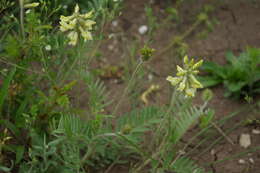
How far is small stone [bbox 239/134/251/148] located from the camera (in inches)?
94.9

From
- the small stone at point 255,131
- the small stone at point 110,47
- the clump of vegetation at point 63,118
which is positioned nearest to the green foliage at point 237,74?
the small stone at point 255,131

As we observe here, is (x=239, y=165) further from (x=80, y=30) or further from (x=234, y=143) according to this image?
(x=80, y=30)

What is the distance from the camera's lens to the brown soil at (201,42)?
257cm

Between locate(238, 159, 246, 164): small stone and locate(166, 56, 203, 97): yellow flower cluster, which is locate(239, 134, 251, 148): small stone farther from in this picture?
locate(166, 56, 203, 97): yellow flower cluster

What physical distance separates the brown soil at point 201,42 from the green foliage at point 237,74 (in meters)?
0.08

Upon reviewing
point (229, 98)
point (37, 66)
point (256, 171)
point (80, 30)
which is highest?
point (80, 30)

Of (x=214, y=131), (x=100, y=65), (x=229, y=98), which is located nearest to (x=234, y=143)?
(x=214, y=131)

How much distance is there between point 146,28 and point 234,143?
1.30m

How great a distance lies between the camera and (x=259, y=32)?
3213mm

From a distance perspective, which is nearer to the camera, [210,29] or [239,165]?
[239,165]

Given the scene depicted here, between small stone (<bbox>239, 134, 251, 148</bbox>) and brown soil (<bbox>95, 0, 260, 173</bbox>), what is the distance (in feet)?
0.08

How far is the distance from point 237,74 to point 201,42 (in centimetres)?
61

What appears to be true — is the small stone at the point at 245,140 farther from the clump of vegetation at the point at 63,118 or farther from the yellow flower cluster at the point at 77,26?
the yellow flower cluster at the point at 77,26

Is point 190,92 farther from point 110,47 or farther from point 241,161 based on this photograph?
point 110,47
